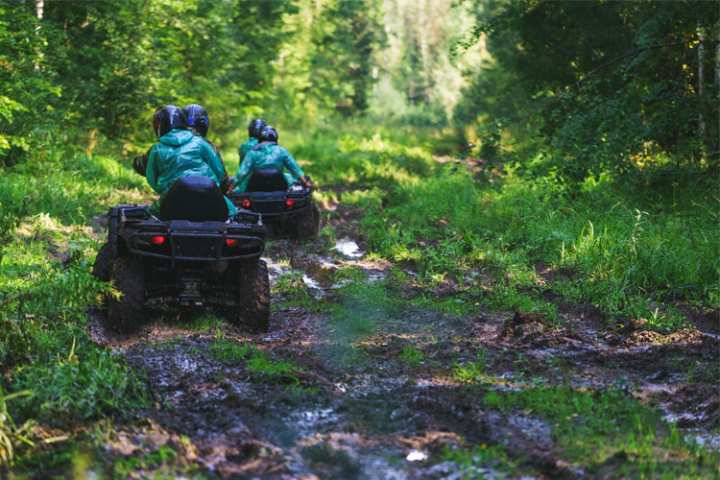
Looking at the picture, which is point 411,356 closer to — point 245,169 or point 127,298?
point 127,298

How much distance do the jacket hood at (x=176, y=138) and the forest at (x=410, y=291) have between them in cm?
132

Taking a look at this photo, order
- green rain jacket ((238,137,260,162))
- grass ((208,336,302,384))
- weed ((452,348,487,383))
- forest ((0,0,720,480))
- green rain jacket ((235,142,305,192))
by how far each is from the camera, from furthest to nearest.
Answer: green rain jacket ((238,137,260,162)) → green rain jacket ((235,142,305,192)) → weed ((452,348,487,383)) → grass ((208,336,302,384)) → forest ((0,0,720,480))

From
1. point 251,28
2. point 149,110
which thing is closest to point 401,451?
point 149,110

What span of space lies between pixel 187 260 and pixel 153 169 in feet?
4.09

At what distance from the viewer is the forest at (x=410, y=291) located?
463cm

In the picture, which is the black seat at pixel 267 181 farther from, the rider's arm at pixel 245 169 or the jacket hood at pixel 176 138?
the jacket hood at pixel 176 138

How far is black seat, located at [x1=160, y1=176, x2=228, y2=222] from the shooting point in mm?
7230

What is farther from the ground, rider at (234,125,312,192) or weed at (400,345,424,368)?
rider at (234,125,312,192)

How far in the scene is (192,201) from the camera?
725cm

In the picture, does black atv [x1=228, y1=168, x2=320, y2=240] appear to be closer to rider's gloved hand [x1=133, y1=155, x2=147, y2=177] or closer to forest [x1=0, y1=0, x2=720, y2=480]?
forest [x1=0, y1=0, x2=720, y2=480]

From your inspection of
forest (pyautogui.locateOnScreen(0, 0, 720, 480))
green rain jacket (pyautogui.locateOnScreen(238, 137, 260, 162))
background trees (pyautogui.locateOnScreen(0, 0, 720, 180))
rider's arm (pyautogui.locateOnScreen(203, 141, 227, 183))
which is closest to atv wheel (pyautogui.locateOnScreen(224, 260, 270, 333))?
forest (pyautogui.locateOnScreen(0, 0, 720, 480))

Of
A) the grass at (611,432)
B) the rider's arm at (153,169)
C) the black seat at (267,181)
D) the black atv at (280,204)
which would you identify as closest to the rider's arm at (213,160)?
the rider's arm at (153,169)

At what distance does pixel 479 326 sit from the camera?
783 centimetres

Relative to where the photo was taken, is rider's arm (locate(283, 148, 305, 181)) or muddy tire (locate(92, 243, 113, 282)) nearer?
muddy tire (locate(92, 243, 113, 282))
